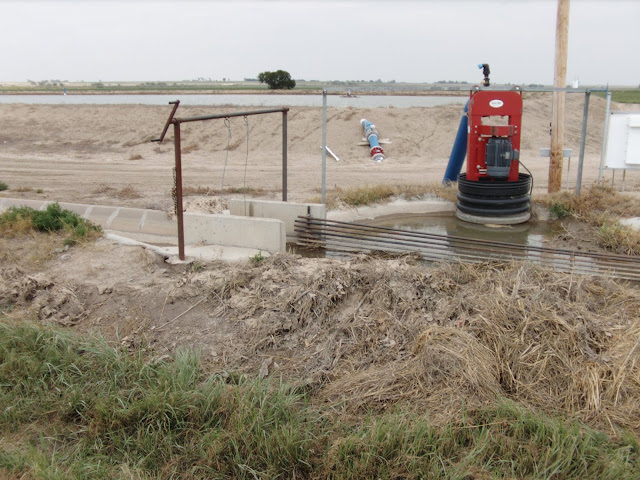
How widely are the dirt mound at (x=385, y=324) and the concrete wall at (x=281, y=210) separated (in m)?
2.58

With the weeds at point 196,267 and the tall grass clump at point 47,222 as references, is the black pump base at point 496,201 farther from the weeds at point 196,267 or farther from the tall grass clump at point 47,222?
the tall grass clump at point 47,222

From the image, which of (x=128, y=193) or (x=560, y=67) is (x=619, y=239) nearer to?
(x=560, y=67)

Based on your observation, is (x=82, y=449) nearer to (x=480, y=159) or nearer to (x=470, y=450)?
(x=470, y=450)

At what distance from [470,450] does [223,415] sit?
183 centimetres

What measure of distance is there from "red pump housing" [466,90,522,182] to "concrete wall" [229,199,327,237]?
3.34 m

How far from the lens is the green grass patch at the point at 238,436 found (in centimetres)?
378

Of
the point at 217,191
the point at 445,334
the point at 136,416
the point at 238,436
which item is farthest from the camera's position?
the point at 217,191

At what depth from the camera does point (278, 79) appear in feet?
158

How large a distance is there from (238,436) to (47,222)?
6449 mm

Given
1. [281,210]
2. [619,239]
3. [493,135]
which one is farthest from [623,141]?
[281,210]

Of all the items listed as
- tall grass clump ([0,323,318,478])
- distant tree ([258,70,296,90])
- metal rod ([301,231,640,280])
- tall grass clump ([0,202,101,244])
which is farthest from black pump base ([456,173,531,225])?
distant tree ([258,70,296,90])

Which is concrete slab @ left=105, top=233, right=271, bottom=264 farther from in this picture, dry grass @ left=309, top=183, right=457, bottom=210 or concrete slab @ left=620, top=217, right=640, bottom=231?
concrete slab @ left=620, top=217, right=640, bottom=231

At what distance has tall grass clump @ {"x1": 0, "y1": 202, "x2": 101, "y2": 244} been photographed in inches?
348

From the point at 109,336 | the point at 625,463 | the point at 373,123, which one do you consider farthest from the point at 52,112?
A: the point at 625,463
